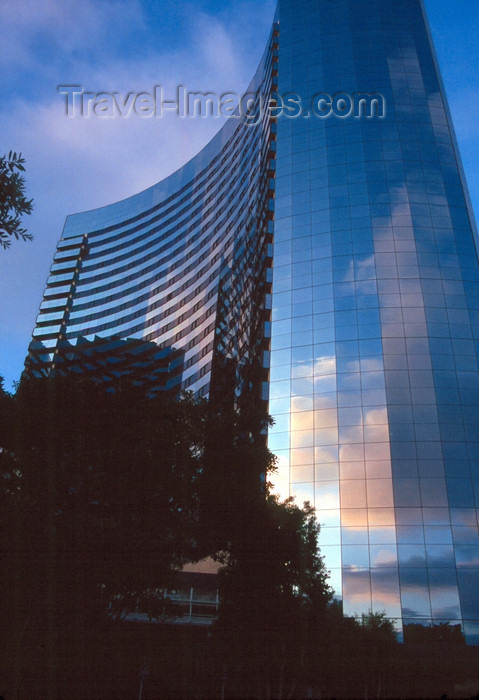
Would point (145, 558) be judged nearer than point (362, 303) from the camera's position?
Yes

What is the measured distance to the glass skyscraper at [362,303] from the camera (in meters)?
44.8

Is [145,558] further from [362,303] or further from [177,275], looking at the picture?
[177,275]

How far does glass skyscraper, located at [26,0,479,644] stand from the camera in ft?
147

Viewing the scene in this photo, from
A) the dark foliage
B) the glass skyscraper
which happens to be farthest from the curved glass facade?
the dark foliage

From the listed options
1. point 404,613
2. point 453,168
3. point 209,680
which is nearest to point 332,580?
point 404,613

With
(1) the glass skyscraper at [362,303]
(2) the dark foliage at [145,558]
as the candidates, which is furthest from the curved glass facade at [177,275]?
(2) the dark foliage at [145,558]

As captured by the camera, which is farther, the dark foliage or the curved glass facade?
the curved glass facade

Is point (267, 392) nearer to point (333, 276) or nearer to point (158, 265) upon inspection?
point (333, 276)

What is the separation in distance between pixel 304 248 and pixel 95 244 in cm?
8616

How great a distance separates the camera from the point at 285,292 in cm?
5775

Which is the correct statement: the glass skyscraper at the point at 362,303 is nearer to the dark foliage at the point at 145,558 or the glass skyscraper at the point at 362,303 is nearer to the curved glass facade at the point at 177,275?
the curved glass facade at the point at 177,275

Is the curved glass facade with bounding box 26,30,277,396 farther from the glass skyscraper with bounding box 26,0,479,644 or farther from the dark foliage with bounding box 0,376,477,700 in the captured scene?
the dark foliage with bounding box 0,376,477,700

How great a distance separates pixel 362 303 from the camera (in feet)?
178

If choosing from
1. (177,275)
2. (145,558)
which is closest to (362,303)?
(145,558)
